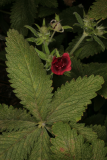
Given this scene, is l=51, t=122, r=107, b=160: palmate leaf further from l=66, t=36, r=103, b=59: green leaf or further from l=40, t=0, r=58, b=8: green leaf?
l=40, t=0, r=58, b=8: green leaf

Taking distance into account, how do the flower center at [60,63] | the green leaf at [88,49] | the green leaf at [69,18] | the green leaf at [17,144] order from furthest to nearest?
the green leaf at [69,18], the green leaf at [88,49], the flower center at [60,63], the green leaf at [17,144]

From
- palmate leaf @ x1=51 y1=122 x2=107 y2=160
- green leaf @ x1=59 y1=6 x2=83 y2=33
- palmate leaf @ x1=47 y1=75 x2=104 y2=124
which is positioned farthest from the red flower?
green leaf @ x1=59 y1=6 x2=83 y2=33

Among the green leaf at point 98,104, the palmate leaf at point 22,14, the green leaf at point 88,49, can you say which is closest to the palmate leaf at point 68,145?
the green leaf at point 98,104

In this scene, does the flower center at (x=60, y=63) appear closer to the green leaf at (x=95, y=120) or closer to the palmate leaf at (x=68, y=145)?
the palmate leaf at (x=68, y=145)

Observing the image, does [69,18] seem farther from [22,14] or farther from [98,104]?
[98,104]

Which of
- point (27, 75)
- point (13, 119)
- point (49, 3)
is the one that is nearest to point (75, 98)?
point (27, 75)

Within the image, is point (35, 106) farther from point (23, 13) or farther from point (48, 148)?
point (23, 13)

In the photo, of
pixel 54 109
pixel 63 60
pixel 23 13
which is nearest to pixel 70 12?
pixel 23 13
